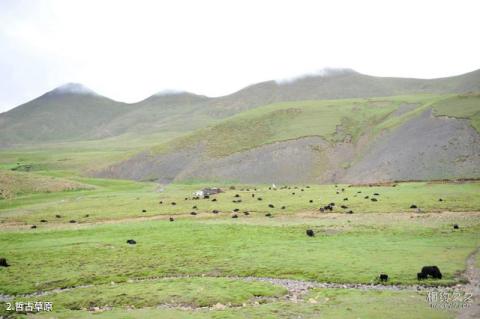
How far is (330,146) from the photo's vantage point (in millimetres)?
137250

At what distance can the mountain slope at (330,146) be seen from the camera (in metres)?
104

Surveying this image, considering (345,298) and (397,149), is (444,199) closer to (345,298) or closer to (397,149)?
(345,298)

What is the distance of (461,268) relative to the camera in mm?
26234

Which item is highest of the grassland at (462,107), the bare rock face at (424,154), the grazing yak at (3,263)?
the grassland at (462,107)

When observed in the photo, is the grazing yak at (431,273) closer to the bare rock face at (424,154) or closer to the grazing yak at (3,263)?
the grazing yak at (3,263)

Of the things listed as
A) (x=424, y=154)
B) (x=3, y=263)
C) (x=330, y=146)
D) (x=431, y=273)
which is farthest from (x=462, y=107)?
(x=3, y=263)

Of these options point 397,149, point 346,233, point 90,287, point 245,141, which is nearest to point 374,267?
point 346,233

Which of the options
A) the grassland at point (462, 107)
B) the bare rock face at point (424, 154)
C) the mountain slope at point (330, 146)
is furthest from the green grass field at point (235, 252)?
the grassland at point (462, 107)

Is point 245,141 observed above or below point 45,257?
above

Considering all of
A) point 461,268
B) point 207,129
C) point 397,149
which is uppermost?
point 207,129

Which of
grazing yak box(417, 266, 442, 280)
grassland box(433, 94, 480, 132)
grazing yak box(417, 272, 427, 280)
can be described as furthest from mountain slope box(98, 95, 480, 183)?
grazing yak box(417, 272, 427, 280)

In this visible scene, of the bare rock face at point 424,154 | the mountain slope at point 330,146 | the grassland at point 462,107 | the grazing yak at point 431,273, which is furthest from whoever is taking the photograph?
the grassland at point 462,107

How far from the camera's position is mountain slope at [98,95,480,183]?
104m

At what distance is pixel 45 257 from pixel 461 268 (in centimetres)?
3044
